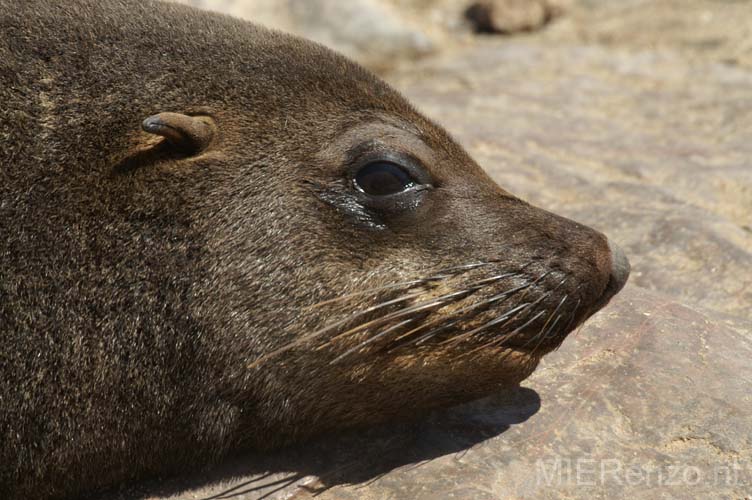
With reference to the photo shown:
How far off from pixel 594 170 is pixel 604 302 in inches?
124

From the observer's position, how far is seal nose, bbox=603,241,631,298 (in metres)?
4.28

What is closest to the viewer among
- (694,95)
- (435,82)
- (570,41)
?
(694,95)

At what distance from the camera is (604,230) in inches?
244

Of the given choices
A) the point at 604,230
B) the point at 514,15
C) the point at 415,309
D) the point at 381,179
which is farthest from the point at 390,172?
the point at 514,15

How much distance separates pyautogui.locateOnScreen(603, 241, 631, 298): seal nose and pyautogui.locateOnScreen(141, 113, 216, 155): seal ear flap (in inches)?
70.1

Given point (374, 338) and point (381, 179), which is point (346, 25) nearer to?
point (381, 179)

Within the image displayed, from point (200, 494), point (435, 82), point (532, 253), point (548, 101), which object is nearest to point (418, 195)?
point (532, 253)

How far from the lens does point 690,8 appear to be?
11.3 meters

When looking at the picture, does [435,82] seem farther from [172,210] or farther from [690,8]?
[172,210]

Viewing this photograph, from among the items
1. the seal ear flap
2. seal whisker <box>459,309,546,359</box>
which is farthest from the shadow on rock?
the seal ear flap

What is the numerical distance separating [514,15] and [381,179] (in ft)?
25.9

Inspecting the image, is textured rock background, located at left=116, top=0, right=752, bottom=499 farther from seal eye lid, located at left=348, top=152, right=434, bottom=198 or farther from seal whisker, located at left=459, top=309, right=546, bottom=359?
seal eye lid, located at left=348, top=152, right=434, bottom=198

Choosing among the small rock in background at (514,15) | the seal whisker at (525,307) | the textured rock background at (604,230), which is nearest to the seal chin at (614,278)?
the seal whisker at (525,307)

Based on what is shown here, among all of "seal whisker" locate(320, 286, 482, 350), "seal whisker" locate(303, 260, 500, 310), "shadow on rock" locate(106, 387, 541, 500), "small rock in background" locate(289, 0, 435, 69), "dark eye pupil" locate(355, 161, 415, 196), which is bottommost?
"shadow on rock" locate(106, 387, 541, 500)
